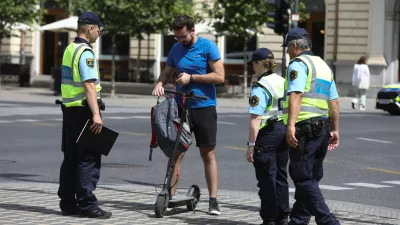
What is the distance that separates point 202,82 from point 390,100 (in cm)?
2056

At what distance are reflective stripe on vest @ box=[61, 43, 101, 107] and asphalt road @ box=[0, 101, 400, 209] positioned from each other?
130 inches

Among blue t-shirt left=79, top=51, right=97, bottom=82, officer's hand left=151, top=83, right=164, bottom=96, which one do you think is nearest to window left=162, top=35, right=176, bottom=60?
officer's hand left=151, top=83, right=164, bottom=96

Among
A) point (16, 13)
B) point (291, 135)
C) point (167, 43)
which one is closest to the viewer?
point (291, 135)

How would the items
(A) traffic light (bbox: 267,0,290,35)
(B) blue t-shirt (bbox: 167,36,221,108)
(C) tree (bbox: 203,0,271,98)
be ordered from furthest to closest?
(C) tree (bbox: 203,0,271,98)
(A) traffic light (bbox: 267,0,290,35)
(B) blue t-shirt (bbox: 167,36,221,108)

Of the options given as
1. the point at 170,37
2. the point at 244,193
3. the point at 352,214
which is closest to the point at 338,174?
the point at 244,193

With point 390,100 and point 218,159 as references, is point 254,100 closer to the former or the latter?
point 218,159

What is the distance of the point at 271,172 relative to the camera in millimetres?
9469

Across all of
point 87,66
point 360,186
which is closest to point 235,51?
point 360,186

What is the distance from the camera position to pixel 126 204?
34.9ft

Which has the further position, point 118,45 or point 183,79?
point 118,45

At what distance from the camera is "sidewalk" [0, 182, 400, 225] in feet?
31.5

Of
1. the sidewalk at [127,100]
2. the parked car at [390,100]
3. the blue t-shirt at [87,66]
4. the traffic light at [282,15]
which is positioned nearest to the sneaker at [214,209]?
the blue t-shirt at [87,66]

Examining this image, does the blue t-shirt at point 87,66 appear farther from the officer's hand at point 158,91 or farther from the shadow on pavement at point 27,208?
the shadow on pavement at point 27,208

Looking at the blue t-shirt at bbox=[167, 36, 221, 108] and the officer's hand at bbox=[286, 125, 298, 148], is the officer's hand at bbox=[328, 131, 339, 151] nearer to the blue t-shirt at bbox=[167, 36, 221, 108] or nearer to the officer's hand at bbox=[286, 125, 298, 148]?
the officer's hand at bbox=[286, 125, 298, 148]
